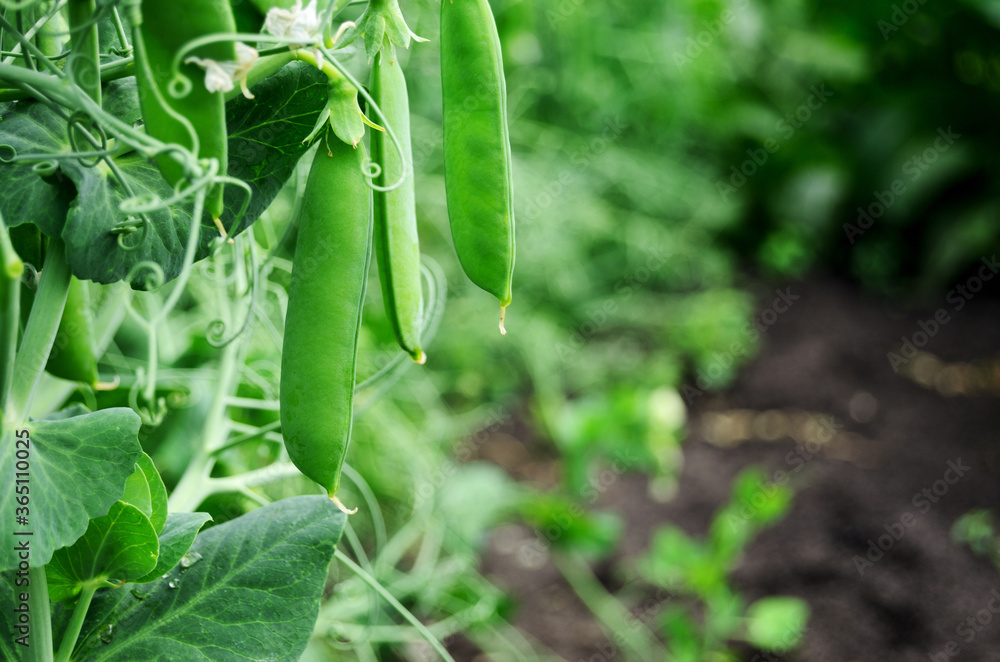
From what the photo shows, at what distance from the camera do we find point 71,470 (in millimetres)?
375

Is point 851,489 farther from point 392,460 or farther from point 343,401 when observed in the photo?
A: point 343,401

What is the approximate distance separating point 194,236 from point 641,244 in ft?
7.43

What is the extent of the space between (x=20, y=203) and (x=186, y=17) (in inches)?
4.9

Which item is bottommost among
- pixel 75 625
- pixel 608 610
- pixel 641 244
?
pixel 608 610

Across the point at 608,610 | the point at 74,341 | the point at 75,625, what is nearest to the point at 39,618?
the point at 75,625

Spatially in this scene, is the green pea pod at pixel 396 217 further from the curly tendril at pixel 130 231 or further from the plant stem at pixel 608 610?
the plant stem at pixel 608 610

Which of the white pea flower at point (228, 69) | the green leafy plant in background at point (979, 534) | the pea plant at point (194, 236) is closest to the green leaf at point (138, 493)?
the pea plant at point (194, 236)

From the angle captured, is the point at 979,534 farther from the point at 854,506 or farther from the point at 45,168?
the point at 45,168

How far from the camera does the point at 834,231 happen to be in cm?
289

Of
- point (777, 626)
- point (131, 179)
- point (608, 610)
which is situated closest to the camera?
point (131, 179)

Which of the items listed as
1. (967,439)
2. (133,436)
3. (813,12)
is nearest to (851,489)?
(967,439)

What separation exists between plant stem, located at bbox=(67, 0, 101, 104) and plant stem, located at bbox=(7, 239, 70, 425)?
84mm

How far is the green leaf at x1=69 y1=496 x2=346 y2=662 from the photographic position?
1.42ft

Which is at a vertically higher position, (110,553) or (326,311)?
(326,311)
